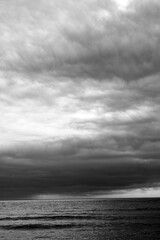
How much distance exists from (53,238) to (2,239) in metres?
8.43

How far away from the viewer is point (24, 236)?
51.9 meters

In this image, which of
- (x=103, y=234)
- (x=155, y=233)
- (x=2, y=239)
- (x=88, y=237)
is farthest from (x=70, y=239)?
(x=155, y=233)

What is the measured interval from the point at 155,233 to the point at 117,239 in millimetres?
8531

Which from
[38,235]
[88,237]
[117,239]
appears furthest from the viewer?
[38,235]

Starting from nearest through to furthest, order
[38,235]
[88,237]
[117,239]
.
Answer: [117,239] < [88,237] < [38,235]

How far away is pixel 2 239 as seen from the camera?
160 feet

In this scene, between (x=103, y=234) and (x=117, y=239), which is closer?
(x=117, y=239)

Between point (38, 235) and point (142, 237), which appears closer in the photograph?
point (142, 237)

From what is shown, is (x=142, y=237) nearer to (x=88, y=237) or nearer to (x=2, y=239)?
(x=88, y=237)

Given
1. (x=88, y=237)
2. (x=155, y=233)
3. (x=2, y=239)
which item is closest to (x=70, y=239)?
(x=88, y=237)

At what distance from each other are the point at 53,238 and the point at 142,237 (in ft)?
48.2

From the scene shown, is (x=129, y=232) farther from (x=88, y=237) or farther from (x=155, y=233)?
(x=88, y=237)

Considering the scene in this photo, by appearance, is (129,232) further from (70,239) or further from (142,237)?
(70,239)

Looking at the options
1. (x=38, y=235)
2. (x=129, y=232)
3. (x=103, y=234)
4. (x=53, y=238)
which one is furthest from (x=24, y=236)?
(x=129, y=232)
